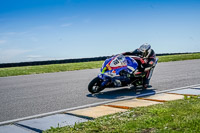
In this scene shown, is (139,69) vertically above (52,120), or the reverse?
(139,69)

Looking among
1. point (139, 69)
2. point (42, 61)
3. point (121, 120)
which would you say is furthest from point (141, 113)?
point (42, 61)

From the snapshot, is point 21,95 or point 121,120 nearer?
point 121,120

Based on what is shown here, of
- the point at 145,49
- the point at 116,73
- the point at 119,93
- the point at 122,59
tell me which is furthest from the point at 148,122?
the point at 145,49

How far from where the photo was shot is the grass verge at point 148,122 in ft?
15.2

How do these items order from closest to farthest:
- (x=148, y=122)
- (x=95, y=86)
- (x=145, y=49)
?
(x=148, y=122) → (x=95, y=86) → (x=145, y=49)

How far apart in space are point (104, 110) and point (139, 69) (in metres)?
3.00

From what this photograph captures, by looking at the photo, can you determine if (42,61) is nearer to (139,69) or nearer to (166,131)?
(139,69)

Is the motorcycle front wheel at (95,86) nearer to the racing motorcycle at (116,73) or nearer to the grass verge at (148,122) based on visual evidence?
the racing motorcycle at (116,73)

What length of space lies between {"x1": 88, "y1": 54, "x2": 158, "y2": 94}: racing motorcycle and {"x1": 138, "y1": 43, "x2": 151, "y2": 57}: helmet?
0.27 m

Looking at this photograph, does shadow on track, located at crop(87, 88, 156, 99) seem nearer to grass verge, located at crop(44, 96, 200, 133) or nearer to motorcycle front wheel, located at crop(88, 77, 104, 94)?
motorcycle front wheel, located at crop(88, 77, 104, 94)

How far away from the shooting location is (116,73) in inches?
339

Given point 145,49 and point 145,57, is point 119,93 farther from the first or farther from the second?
point 145,49

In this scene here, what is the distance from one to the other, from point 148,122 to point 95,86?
401cm

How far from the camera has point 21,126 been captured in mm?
5570
